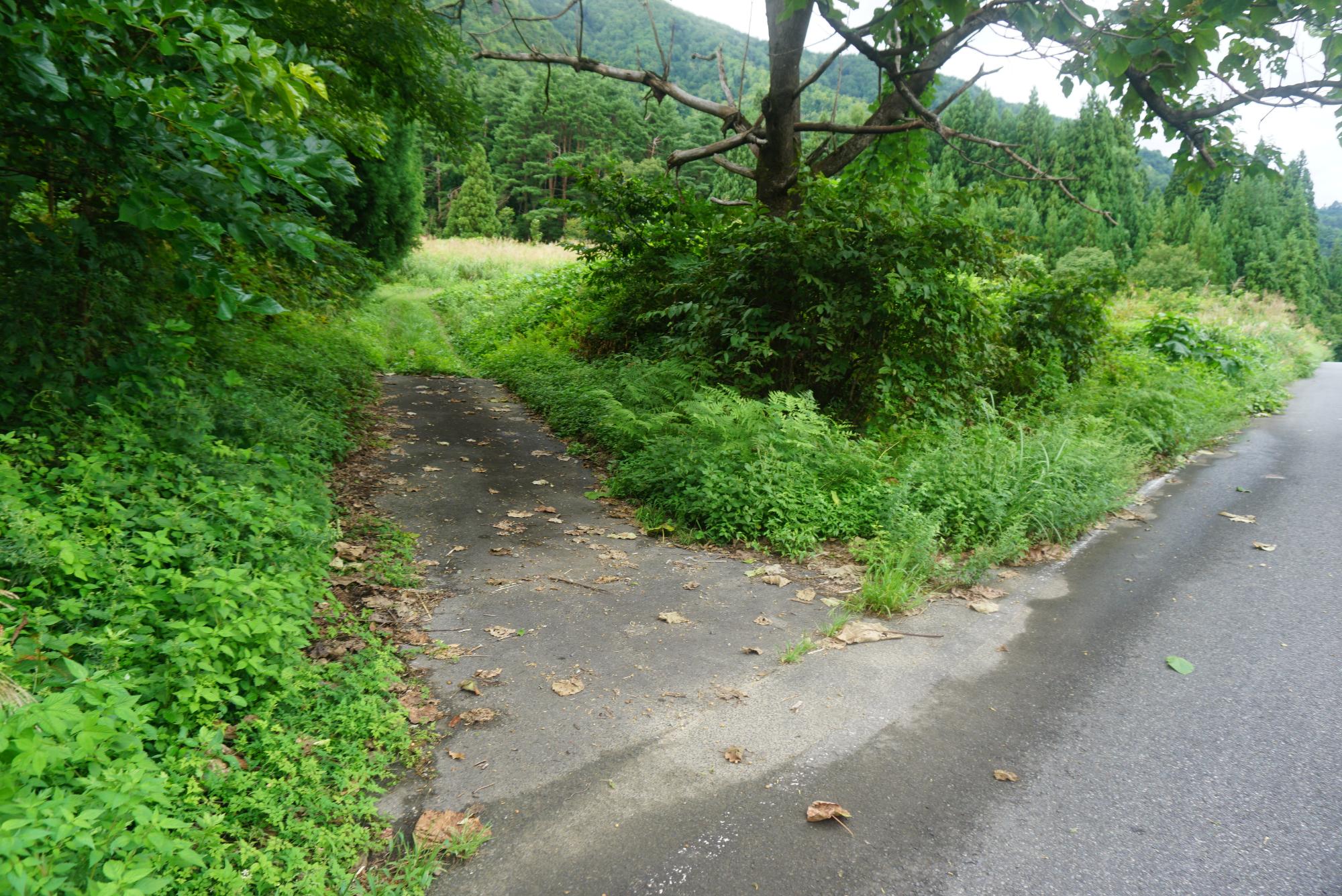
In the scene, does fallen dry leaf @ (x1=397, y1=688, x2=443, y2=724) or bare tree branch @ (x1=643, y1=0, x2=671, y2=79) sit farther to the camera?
bare tree branch @ (x1=643, y1=0, x2=671, y2=79)

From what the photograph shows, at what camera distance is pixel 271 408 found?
5918mm

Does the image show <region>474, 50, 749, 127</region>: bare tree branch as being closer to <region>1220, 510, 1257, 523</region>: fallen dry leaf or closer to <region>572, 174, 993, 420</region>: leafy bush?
<region>572, 174, 993, 420</region>: leafy bush

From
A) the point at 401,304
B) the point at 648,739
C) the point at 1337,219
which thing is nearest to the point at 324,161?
the point at 648,739

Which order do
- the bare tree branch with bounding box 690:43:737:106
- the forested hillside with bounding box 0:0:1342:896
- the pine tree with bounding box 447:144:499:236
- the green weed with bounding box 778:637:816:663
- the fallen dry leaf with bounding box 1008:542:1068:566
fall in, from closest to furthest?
the forested hillside with bounding box 0:0:1342:896
the green weed with bounding box 778:637:816:663
the fallen dry leaf with bounding box 1008:542:1068:566
the bare tree branch with bounding box 690:43:737:106
the pine tree with bounding box 447:144:499:236

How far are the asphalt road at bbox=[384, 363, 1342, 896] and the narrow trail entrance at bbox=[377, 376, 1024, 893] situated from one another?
14mm

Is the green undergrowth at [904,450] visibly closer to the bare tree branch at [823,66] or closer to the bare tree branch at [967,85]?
the bare tree branch at [967,85]

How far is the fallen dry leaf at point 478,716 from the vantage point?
3122 millimetres

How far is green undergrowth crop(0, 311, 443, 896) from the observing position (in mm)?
1931

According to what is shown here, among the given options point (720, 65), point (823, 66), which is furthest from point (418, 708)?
point (720, 65)

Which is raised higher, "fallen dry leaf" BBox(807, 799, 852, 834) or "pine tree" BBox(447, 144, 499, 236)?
"pine tree" BBox(447, 144, 499, 236)

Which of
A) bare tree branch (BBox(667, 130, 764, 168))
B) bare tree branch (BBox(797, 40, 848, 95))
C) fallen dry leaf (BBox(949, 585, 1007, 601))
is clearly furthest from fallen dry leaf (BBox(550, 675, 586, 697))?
bare tree branch (BBox(667, 130, 764, 168))

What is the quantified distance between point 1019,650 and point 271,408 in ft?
19.2

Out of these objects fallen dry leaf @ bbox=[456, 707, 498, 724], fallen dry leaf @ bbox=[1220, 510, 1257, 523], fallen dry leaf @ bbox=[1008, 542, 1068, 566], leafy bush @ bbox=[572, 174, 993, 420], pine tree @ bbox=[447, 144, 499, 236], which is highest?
pine tree @ bbox=[447, 144, 499, 236]

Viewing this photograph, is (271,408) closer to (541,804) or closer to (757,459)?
(757,459)
